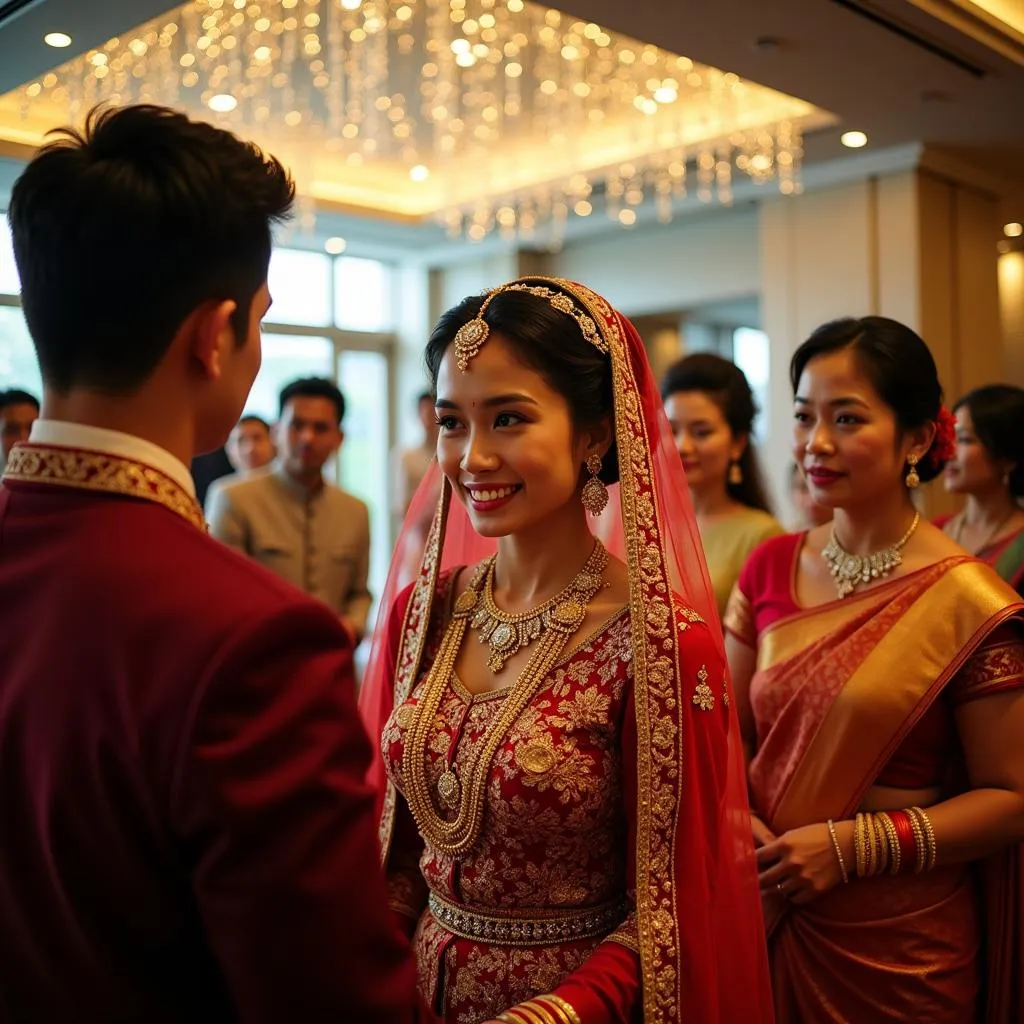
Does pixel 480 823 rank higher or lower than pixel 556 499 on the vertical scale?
lower

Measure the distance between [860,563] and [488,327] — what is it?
91cm

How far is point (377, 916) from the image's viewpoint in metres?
0.86

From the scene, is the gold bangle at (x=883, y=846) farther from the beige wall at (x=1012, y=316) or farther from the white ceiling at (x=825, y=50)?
the beige wall at (x=1012, y=316)

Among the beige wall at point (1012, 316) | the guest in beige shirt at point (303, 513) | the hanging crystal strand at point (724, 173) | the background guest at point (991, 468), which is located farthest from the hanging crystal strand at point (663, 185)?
the background guest at point (991, 468)

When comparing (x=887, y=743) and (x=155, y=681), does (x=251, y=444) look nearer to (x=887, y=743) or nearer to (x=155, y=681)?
(x=887, y=743)

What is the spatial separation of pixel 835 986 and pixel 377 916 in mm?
1316

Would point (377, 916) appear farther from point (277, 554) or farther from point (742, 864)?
point (277, 554)

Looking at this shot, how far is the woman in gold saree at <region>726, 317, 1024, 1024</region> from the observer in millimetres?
1808

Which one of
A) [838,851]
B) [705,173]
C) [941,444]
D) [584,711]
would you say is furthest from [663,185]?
[584,711]

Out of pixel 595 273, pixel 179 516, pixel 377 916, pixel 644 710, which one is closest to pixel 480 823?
pixel 644 710

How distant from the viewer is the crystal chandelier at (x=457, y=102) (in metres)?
5.18

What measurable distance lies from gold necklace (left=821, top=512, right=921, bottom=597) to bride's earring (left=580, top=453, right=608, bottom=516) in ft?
2.27

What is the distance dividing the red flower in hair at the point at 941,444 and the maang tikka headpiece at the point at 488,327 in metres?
0.82

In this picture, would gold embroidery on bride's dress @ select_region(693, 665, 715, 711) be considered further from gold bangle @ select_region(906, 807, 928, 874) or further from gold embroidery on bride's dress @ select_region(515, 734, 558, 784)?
gold bangle @ select_region(906, 807, 928, 874)
